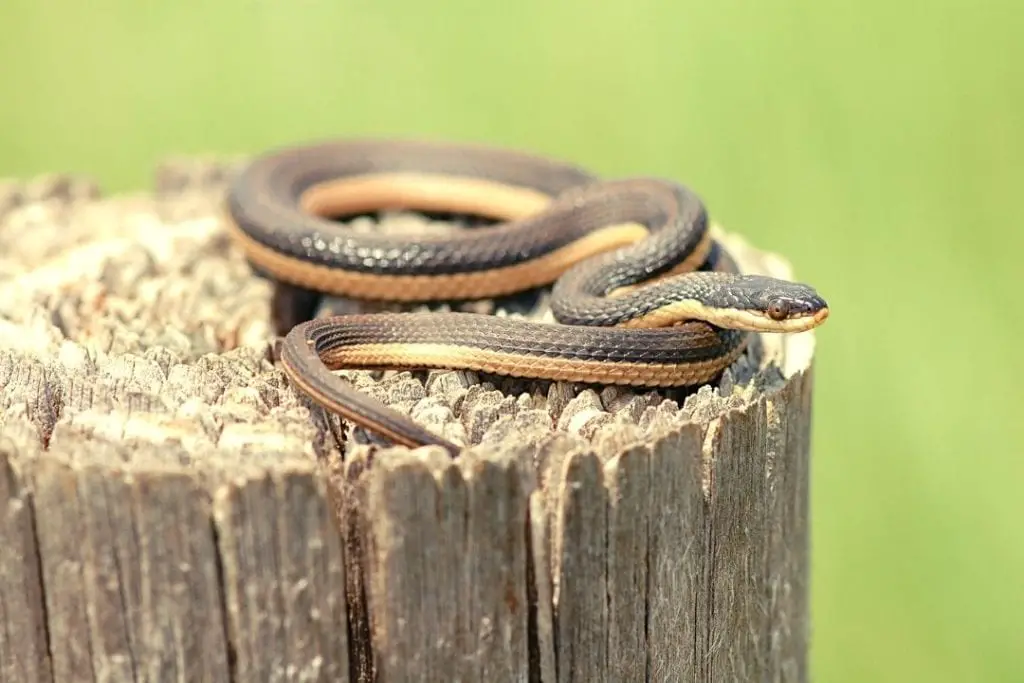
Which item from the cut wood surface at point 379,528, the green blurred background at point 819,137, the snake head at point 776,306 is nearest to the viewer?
the cut wood surface at point 379,528

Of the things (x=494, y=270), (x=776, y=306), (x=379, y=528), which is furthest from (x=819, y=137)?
(x=379, y=528)

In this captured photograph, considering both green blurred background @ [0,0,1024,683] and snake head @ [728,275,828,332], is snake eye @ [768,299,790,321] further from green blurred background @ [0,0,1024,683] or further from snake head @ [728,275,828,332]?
green blurred background @ [0,0,1024,683]

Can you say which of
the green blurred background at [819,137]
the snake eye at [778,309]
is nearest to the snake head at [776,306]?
the snake eye at [778,309]

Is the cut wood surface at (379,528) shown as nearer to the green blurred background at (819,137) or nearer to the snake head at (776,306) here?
the snake head at (776,306)

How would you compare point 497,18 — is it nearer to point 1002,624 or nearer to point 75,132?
point 75,132

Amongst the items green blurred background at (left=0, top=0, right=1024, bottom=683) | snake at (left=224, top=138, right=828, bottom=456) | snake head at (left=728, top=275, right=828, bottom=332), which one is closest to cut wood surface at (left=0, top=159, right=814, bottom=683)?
snake at (left=224, top=138, right=828, bottom=456)
